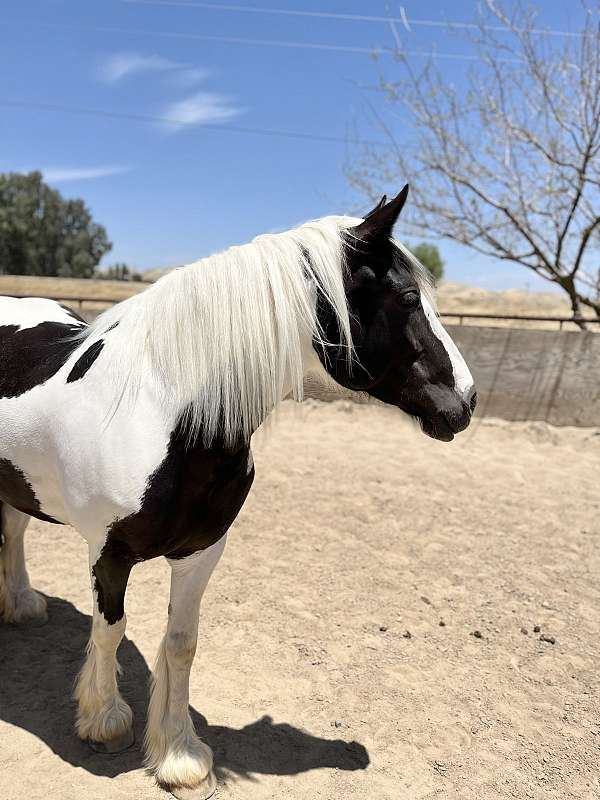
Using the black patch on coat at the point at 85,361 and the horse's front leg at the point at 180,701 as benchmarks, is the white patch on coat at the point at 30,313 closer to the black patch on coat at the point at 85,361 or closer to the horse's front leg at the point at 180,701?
the black patch on coat at the point at 85,361

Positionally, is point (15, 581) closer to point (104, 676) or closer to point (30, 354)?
point (104, 676)

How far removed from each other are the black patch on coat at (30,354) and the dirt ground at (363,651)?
75 centimetres

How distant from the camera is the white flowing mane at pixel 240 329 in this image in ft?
5.38

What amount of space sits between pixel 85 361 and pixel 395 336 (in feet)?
3.15

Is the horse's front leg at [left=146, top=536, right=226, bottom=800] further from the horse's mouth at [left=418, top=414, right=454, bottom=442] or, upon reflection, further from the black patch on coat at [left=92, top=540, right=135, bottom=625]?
the horse's mouth at [left=418, top=414, right=454, bottom=442]

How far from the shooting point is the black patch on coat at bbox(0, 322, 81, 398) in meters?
2.00

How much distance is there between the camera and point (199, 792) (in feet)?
6.53

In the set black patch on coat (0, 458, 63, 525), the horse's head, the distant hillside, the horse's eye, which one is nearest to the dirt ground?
the horse's head

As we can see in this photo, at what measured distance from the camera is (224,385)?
168 cm

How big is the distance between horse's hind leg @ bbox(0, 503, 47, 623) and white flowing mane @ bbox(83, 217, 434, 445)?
149 cm

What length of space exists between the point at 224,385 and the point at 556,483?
4369 millimetres

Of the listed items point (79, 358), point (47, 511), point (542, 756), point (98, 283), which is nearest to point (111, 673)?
point (47, 511)

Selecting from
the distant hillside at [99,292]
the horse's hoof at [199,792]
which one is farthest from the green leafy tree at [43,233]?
the horse's hoof at [199,792]

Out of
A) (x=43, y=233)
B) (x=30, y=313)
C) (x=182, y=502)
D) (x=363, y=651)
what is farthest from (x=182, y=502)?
(x=43, y=233)
